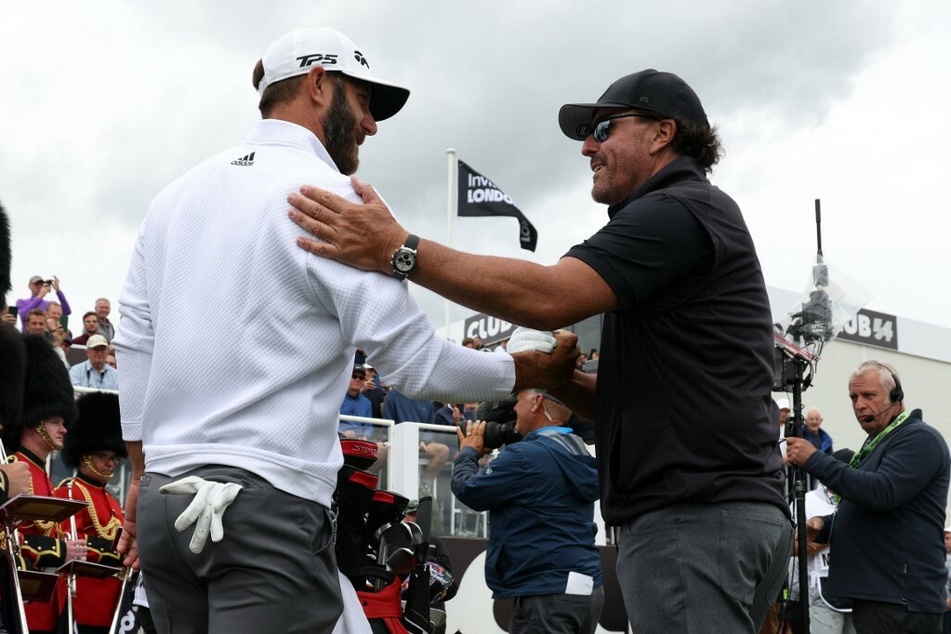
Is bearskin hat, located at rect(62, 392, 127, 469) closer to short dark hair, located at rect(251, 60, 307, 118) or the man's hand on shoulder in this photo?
short dark hair, located at rect(251, 60, 307, 118)

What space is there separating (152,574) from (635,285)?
1.45m

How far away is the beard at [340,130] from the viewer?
3.16 metres

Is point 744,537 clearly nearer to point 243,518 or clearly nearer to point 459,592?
point 243,518

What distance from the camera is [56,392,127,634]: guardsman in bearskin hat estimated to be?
8.23 metres

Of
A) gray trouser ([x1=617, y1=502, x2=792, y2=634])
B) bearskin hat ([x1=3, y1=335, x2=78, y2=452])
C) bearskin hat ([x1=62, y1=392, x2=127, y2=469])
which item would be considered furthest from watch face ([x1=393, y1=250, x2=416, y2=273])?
bearskin hat ([x1=62, y1=392, x2=127, y2=469])

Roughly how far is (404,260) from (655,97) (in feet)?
3.78

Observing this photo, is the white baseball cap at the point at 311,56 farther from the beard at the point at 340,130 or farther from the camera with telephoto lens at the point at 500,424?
the camera with telephoto lens at the point at 500,424

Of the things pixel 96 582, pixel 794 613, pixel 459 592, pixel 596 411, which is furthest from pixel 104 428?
pixel 596 411

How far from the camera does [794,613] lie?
8.02 metres

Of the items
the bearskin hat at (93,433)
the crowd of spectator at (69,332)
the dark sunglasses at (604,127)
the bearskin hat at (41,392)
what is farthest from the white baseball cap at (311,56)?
the crowd of spectator at (69,332)

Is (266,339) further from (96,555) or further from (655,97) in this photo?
(96,555)

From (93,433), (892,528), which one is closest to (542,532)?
(892,528)

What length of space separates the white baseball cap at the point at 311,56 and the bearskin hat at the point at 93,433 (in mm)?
6437

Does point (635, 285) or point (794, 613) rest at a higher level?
point (635, 285)
